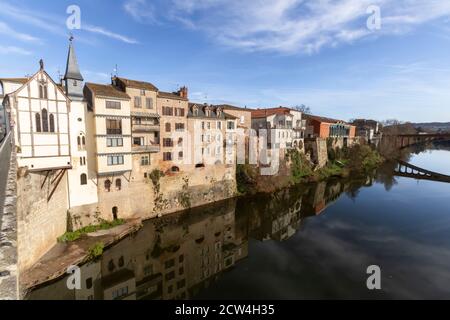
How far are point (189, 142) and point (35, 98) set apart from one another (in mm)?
17059

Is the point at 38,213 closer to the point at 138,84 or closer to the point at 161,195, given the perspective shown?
the point at 161,195

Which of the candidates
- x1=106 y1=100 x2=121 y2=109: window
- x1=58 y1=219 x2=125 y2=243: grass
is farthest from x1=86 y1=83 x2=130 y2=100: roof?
x1=58 y1=219 x2=125 y2=243: grass

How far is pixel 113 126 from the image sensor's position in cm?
2405

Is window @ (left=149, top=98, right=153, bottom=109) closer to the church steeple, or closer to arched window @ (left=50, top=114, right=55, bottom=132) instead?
the church steeple

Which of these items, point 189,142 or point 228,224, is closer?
point 228,224

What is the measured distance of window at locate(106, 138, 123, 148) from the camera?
23.7m

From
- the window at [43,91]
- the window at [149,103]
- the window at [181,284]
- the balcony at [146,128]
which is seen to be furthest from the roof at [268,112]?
the window at [43,91]

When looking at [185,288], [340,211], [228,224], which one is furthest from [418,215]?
[185,288]

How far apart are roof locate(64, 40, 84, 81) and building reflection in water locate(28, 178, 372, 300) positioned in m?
15.5

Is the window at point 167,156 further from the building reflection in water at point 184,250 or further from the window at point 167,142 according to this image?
the building reflection in water at point 184,250

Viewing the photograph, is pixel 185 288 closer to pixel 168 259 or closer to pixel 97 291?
pixel 168 259

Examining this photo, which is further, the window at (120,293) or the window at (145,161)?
the window at (145,161)

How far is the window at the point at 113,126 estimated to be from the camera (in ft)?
77.8
